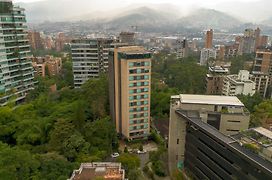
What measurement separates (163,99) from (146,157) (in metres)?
9.90

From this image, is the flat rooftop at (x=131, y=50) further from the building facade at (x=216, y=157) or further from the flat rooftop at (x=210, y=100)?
the building facade at (x=216, y=157)

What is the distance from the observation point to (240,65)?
51.1 meters

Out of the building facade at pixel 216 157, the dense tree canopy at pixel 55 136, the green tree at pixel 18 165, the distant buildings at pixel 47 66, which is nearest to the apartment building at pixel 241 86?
the dense tree canopy at pixel 55 136

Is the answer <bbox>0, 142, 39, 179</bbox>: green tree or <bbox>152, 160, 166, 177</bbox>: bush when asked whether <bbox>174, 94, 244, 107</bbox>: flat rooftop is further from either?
<bbox>0, 142, 39, 179</bbox>: green tree

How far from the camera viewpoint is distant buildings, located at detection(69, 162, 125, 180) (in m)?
13.4

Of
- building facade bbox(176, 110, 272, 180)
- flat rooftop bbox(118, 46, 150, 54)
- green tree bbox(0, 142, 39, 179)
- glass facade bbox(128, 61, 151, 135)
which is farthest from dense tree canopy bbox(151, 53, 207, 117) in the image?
green tree bbox(0, 142, 39, 179)

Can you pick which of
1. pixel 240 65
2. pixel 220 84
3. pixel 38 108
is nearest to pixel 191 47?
pixel 240 65

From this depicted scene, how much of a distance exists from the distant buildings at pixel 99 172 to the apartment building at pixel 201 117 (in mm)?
5955

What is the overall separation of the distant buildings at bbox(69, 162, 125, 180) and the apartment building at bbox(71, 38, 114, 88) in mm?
25475

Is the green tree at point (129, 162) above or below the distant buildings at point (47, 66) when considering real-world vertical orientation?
below

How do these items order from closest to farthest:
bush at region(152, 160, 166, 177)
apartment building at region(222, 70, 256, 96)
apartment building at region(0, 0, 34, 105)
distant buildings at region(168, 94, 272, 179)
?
1. distant buildings at region(168, 94, 272, 179)
2. bush at region(152, 160, 166, 177)
3. apartment building at region(0, 0, 34, 105)
4. apartment building at region(222, 70, 256, 96)

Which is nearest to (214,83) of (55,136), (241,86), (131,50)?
(241,86)

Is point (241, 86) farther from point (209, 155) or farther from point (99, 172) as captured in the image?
point (99, 172)

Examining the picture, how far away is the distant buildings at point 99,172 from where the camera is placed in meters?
13.4
